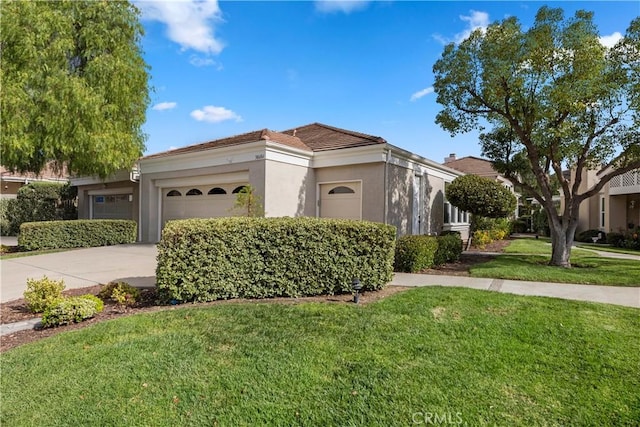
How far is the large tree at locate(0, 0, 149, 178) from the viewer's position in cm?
1084

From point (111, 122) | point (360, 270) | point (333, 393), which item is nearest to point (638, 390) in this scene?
point (333, 393)

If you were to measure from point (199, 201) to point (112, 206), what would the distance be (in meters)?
7.49

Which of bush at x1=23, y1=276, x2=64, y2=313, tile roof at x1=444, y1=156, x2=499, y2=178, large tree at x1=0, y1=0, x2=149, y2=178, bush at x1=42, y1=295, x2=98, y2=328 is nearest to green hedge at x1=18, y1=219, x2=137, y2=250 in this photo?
large tree at x1=0, y1=0, x2=149, y2=178

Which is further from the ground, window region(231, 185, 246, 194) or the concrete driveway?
window region(231, 185, 246, 194)

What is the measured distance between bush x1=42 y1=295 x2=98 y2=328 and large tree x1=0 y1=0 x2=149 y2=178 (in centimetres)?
829

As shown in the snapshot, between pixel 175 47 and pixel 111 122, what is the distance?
4.22 meters

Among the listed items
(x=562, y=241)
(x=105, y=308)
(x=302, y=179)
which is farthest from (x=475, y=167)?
(x=105, y=308)

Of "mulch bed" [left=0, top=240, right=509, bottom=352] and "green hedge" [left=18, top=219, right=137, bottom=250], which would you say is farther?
"green hedge" [left=18, top=219, right=137, bottom=250]

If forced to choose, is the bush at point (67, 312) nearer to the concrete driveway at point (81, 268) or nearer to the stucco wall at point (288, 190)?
the concrete driveway at point (81, 268)

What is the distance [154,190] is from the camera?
15867 millimetres

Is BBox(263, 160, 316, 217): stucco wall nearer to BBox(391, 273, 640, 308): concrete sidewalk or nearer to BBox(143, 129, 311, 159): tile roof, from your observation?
BBox(143, 129, 311, 159): tile roof

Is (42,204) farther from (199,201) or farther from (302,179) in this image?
(302,179)

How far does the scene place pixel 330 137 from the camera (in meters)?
13.8

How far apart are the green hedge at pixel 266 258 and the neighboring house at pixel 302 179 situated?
495cm
